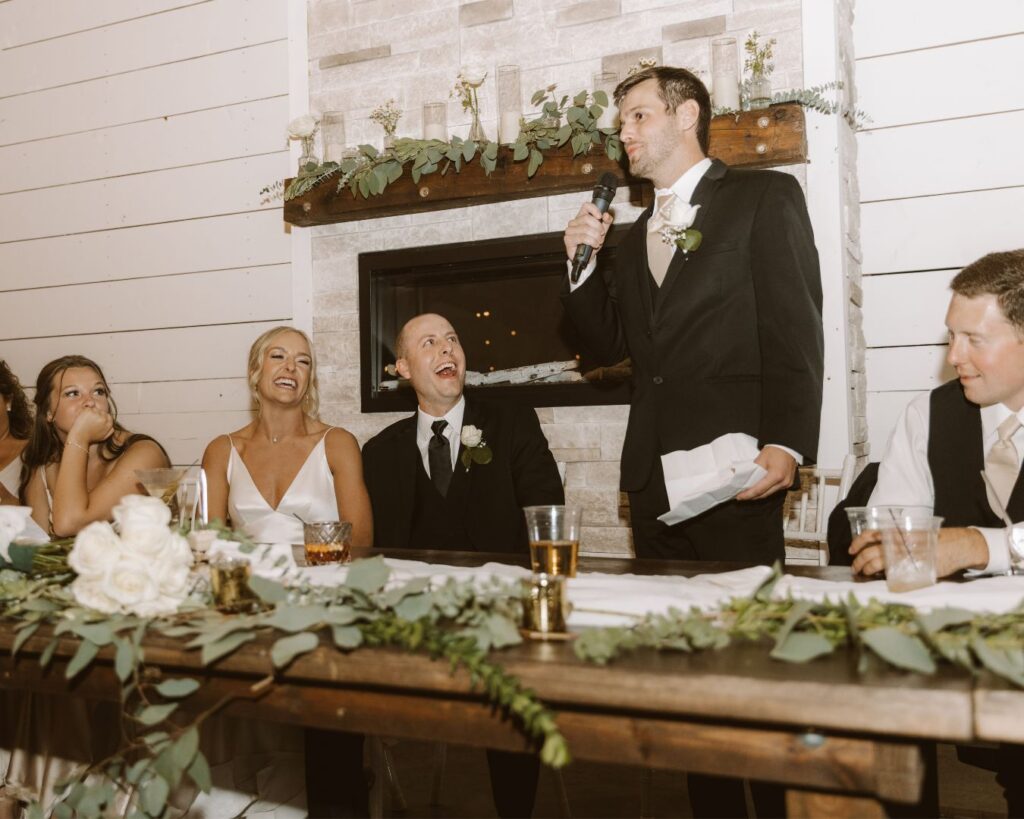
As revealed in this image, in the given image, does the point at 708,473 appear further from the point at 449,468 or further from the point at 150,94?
the point at 150,94

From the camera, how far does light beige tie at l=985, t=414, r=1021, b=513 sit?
174 cm

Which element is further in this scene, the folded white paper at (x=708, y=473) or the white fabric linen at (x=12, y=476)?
the white fabric linen at (x=12, y=476)

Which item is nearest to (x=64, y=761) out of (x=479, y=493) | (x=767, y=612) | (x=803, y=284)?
(x=479, y=493)

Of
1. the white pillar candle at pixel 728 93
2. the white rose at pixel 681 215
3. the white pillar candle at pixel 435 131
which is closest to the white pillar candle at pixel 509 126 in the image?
the white pillar candle at pixel 435 131

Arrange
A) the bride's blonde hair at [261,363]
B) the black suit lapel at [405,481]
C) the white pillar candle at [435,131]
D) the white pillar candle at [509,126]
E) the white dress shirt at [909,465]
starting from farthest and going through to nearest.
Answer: the white pillar candle at [435,131] < the white pillar candle at [509,126] < the bride's blonde hair at [261,363] < the black suit lapel at [405,481] < the white dress shirt at [909,465]

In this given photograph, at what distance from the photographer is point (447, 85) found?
362 cm

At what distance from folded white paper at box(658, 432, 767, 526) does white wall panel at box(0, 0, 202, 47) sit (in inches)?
126

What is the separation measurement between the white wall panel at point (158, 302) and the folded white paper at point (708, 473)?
2.24m

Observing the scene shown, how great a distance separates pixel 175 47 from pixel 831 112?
111 inches

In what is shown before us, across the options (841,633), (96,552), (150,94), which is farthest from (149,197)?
(841,633)

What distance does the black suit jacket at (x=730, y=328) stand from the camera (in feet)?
7.13

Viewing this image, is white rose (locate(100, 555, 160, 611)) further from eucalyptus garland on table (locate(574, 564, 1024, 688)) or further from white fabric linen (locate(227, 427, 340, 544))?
white fabric linen (locate(227, 427, 340, 544))

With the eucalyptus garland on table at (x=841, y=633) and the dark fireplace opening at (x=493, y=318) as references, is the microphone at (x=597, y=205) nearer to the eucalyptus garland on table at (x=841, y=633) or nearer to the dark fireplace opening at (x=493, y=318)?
the dark fireplace opening at (x=493, y=318)

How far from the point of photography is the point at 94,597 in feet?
3.89
